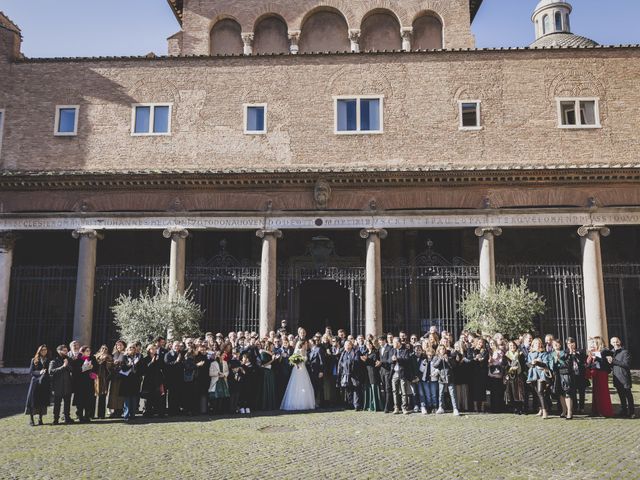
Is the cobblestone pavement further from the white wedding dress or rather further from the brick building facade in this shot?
the brick building facade

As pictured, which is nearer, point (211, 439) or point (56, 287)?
point (211, 439)

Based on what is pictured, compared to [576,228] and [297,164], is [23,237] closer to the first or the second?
[297,164]

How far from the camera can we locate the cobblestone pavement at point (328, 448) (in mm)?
7723

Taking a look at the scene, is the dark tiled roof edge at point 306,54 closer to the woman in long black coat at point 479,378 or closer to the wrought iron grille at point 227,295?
the wrought iron grille at point 227,295

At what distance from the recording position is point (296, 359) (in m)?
13.5

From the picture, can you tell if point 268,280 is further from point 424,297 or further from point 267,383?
point 267,383

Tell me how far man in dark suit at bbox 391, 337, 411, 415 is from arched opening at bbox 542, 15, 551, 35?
3166 cm

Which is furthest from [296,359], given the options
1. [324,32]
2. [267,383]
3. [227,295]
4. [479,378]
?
[324,32]

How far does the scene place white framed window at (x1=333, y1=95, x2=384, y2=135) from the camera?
67.0 feet

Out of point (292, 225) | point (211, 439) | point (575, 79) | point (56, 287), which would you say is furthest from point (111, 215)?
point (575, 79)

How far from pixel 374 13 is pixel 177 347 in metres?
18.0

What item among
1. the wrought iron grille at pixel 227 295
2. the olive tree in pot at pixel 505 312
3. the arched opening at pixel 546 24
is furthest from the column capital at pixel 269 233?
the arched opening at pixel 546 24

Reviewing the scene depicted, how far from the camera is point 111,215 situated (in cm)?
1973

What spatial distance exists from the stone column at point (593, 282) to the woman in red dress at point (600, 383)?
6.40 m
